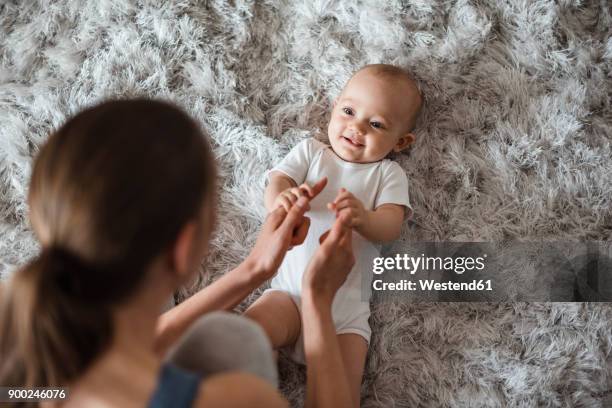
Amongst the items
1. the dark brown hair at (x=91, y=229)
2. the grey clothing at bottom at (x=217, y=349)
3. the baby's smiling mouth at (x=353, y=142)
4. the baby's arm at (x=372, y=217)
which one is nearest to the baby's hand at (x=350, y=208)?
the baby's arm at (x=372, y=217)

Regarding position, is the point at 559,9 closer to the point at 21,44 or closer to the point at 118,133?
the point at 118,133

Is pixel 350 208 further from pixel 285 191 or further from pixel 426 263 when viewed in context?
pixel 426 263

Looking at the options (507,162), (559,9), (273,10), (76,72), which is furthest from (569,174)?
(76,72)

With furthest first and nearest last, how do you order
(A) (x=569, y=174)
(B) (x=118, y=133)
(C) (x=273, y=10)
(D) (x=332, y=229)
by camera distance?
(C) (x=273, y=10)
(A) (x=569, y=174)
(D) (x=332, y=229)
(B) (x=118, y=133)

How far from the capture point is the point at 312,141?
1.50 meters

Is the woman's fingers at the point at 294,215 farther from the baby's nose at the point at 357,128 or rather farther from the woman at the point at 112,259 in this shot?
the woman at the point at 112,259

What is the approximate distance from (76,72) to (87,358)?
1.03 metres

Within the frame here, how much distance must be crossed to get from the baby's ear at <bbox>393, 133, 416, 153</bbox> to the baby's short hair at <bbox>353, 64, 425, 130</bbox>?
0.03 metres

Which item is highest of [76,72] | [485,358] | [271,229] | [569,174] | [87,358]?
[76,72]

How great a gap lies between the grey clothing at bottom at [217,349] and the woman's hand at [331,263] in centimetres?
38

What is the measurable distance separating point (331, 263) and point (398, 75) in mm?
509

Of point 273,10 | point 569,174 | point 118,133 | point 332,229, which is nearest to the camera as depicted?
point 118,133

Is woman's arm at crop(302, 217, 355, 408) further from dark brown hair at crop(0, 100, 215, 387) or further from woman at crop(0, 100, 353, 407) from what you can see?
dark brown hair at crop(0, 100, 215, 387)

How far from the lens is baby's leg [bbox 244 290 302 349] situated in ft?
4.31
